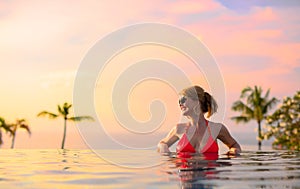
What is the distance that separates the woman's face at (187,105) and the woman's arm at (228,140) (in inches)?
28.7

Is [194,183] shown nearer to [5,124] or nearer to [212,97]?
[212,97]

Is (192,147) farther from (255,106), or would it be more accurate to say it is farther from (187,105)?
(255,106)

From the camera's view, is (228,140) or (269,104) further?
(269,104)

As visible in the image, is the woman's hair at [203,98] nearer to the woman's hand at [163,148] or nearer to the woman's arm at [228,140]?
the woman's arm at [228,140]

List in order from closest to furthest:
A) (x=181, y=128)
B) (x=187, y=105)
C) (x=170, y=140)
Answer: (x=187, y=105) < (x=181, y=128) < (x=170, y=140)

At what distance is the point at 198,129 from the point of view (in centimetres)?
782

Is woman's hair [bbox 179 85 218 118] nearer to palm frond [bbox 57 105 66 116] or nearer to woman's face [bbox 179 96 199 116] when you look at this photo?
woman's face [bbox 179 96 199 116]

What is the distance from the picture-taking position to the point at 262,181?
13.1 ft

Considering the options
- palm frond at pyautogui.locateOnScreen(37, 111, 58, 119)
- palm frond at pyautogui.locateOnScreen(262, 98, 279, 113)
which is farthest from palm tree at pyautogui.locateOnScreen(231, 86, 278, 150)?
palm frond at pyautogui.locateOnScreen(37, 111, 58, 119)

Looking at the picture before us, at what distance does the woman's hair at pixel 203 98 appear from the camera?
24.9ft

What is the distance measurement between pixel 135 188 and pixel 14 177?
5.29ft

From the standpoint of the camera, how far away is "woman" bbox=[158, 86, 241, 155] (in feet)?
25.1

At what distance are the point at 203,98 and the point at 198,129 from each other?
597 mm

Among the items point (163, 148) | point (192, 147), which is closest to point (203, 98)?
point (192, 147)
